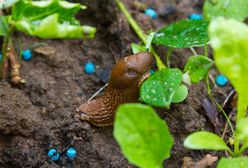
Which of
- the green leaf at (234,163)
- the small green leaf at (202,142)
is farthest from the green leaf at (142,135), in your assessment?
the green leaf at (234,163)

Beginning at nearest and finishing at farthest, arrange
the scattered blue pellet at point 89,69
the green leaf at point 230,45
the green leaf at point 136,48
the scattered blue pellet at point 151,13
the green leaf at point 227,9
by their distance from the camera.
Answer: the green leaf at point 230,45
the green leaf at point 136,48
the scattered blue pellet at point 89,69
the green leaf at point 227,9
the scattered blue pellet at point 151,13

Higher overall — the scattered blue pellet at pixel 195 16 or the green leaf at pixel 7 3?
the green leaf at pixel 7 3

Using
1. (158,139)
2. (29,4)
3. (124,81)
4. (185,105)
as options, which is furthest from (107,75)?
(158,139)

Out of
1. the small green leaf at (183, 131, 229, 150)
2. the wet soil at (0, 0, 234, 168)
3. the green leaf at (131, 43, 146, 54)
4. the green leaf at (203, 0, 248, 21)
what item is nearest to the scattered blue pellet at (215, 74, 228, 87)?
the wet soil at (0, 0, 234, 168)

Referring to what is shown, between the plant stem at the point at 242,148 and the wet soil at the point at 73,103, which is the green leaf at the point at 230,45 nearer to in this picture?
the plant stem at the point at 242,148

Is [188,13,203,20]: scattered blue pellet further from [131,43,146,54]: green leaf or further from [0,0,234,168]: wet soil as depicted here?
[131,43,146,54]: green leaf

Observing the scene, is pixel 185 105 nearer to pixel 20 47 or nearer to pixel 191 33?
A: pixel 191 33
